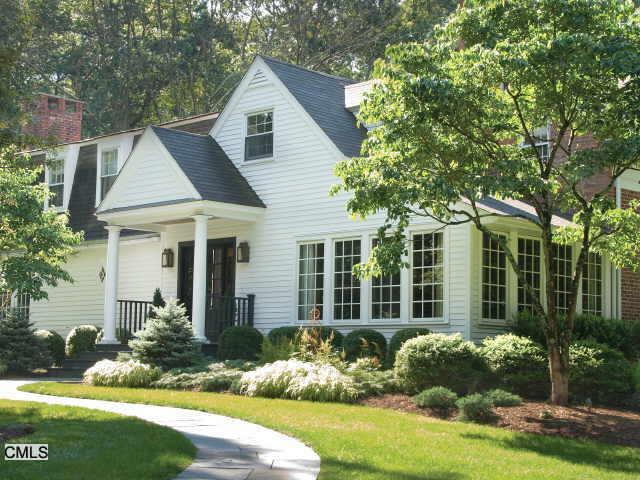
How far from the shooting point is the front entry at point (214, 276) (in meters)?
20.6

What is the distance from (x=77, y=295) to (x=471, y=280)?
12933 millimetres

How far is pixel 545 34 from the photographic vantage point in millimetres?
11570

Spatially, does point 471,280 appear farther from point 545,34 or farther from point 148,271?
point 148,271

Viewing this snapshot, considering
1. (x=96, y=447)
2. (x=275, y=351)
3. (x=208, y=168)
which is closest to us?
(x=96, y=447)

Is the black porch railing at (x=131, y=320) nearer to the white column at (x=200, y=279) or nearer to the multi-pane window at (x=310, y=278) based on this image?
the white column at (x=200, y=279)

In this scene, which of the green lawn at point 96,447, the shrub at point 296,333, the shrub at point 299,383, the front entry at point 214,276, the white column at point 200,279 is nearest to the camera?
the green lawn at point 96,447

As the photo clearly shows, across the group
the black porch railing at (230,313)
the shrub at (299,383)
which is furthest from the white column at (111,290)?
the shrub at (299,383)

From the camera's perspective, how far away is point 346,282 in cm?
1891

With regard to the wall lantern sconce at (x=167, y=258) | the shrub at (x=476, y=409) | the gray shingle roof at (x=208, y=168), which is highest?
the gray shingle roof at (x=208, y=168)

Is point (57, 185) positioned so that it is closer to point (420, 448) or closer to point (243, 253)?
point (243, 253)

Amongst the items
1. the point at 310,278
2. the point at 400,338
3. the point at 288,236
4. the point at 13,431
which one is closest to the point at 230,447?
the point at 13,431

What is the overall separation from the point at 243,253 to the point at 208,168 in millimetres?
2056

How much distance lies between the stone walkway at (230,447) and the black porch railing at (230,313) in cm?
678

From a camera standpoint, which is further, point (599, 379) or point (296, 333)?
point (296, 333)
